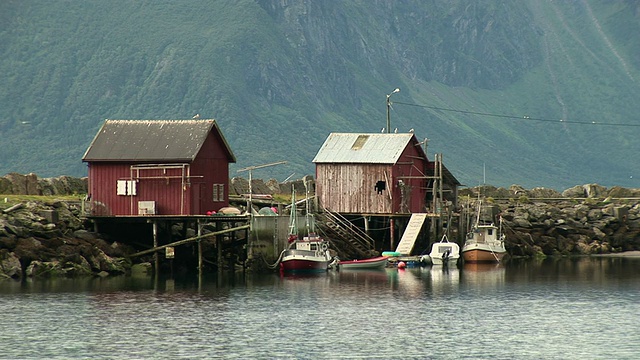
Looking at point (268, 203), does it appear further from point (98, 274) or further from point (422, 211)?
point (98, 274)

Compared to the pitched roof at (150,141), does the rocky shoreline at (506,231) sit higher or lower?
lower

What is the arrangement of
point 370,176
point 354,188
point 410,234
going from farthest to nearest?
point 354,188
point 370,176
point 410,234

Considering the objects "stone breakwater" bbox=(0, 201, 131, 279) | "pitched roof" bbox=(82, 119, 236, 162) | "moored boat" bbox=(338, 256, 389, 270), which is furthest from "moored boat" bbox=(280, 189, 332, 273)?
"stone breakwater" bbox=(0, 201, 131, 279)

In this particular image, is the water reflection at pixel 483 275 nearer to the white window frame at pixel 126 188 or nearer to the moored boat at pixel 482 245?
the moored boat at pixel 482 245

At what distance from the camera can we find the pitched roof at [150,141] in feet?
279

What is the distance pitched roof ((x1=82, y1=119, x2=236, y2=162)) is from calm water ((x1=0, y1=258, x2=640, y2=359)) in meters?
8.14

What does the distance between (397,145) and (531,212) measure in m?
19.4

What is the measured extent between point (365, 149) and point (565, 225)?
75.7ft

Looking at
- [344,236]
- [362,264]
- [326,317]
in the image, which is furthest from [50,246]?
[344,236]

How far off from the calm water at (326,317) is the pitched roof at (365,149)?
36.3 feet

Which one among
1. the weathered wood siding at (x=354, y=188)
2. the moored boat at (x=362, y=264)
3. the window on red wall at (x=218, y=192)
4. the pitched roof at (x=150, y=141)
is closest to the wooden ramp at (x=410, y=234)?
the weathered wood siding at (x=354, y=188)

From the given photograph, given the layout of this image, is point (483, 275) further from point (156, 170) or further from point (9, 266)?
point (9, 266)

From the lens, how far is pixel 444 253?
94.9 meters

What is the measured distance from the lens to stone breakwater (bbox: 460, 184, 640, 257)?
10900cm
